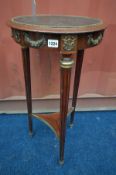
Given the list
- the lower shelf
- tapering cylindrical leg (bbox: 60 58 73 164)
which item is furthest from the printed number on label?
the lower shelf

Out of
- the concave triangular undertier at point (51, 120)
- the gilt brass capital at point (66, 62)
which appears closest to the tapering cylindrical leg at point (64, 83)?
the gilt brass capital at point (66, 62)

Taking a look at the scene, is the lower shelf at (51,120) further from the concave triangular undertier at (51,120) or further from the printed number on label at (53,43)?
the printed number on label at (53,43)

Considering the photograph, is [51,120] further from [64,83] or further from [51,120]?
[64,83]

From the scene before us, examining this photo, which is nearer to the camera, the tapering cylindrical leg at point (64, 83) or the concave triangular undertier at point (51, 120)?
the tapering cylindrical leg at point (64, 83)

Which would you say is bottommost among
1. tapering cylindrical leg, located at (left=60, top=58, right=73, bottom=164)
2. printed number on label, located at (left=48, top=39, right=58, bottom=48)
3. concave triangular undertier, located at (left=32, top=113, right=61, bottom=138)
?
concave triangular undertier, located at (left=32, top=113, right=61, bottom=138)

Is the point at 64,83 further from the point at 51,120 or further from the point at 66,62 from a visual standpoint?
the point at 51,120

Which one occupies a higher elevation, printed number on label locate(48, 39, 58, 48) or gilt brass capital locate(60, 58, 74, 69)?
printed number on label locate(48, 39, 58, 48)

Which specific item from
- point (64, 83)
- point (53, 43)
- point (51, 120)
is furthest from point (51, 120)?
point (53, 43)

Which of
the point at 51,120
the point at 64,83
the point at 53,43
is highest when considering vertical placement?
the point at 53,43

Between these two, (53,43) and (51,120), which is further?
(51,120)

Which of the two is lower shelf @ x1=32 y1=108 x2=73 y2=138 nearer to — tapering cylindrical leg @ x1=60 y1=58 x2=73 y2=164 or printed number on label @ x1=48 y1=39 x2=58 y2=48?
tapering cylindrical leg @ x1=60 y1=58 x2=73 y2=164

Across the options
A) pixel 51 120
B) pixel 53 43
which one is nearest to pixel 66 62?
pixel 53 43

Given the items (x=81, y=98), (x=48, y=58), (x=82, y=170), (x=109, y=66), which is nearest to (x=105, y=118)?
(x=81, y=98)

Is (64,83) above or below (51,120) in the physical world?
above
